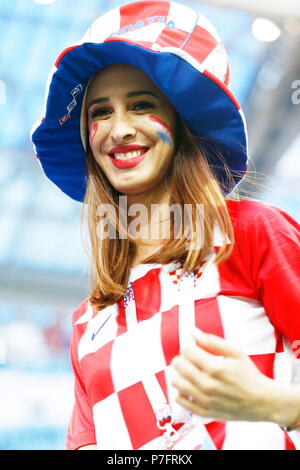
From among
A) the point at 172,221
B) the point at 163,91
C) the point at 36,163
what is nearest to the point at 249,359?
the point at 172,221

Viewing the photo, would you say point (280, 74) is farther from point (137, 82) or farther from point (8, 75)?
point (137, 82)

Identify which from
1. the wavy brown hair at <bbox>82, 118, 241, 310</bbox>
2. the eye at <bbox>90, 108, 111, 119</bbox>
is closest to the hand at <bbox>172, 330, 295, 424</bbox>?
the wavy brown hair at <bbox>82, 118, 241, 310</bbox>

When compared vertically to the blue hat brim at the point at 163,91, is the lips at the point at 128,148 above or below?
below

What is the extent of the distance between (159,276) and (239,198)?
0.22 metres

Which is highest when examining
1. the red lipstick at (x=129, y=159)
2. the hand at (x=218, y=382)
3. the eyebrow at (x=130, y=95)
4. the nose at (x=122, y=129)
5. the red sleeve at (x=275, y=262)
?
the eyebrow at (x=130, y=95)

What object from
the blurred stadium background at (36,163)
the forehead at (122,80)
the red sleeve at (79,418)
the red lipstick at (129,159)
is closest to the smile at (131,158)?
the red lipstick at (129,159)

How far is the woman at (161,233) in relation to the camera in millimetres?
881

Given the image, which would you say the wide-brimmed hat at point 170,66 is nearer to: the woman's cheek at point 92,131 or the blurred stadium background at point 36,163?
the woman's cheek at point 92,131

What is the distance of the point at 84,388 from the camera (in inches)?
41.1

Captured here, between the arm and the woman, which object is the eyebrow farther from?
the arm

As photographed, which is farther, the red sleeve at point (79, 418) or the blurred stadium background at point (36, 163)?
the blurred stadium background at point (36, 163)

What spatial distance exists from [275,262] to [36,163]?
4132 millimetres

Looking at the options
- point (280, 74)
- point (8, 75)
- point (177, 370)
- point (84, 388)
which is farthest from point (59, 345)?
point (177, 370)

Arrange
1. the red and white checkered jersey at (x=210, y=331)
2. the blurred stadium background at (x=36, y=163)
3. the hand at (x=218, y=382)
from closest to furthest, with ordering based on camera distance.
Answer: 1. the hand at (x=218, y=382)
2. the red and white checkered jersey at (x=210, y=331)
3. the blurred stadium background at (x=36, y=163)
